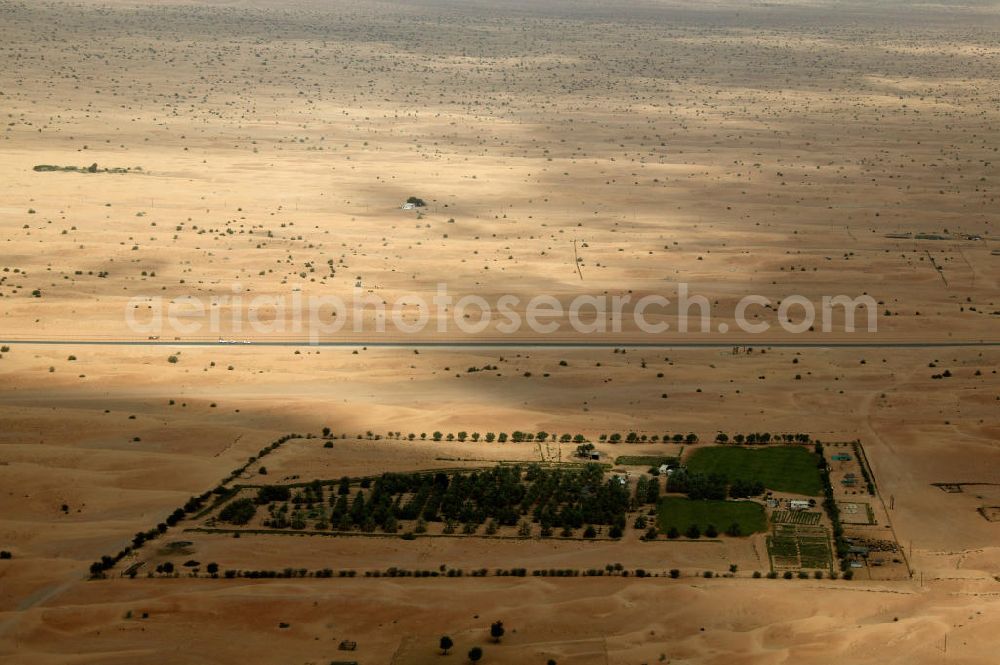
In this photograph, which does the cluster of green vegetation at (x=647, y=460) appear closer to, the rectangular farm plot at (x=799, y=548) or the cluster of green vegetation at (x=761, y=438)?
the cluster of green vegetation at (x=761, y=438)

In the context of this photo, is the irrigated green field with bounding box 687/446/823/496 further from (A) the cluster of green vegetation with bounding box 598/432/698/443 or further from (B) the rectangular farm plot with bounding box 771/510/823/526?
(B) the rectangular farm plot with bounding box 771/510/823/526

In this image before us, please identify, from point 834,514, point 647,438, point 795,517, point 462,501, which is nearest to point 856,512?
point 834,514

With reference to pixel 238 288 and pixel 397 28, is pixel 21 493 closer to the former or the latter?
pixel 238 288

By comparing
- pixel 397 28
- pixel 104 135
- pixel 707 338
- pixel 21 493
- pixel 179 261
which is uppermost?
pixel 397 28

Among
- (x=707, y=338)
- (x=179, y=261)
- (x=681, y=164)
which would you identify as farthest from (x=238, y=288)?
(x=681, y=164)

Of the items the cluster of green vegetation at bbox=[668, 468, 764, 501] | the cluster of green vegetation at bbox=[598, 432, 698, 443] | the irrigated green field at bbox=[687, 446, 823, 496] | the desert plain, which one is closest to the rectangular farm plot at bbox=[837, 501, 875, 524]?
the desert plain

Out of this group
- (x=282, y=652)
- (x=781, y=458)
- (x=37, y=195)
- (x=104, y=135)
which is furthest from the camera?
(x=104, y=135)

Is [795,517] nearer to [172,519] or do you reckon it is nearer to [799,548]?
[799,548]
